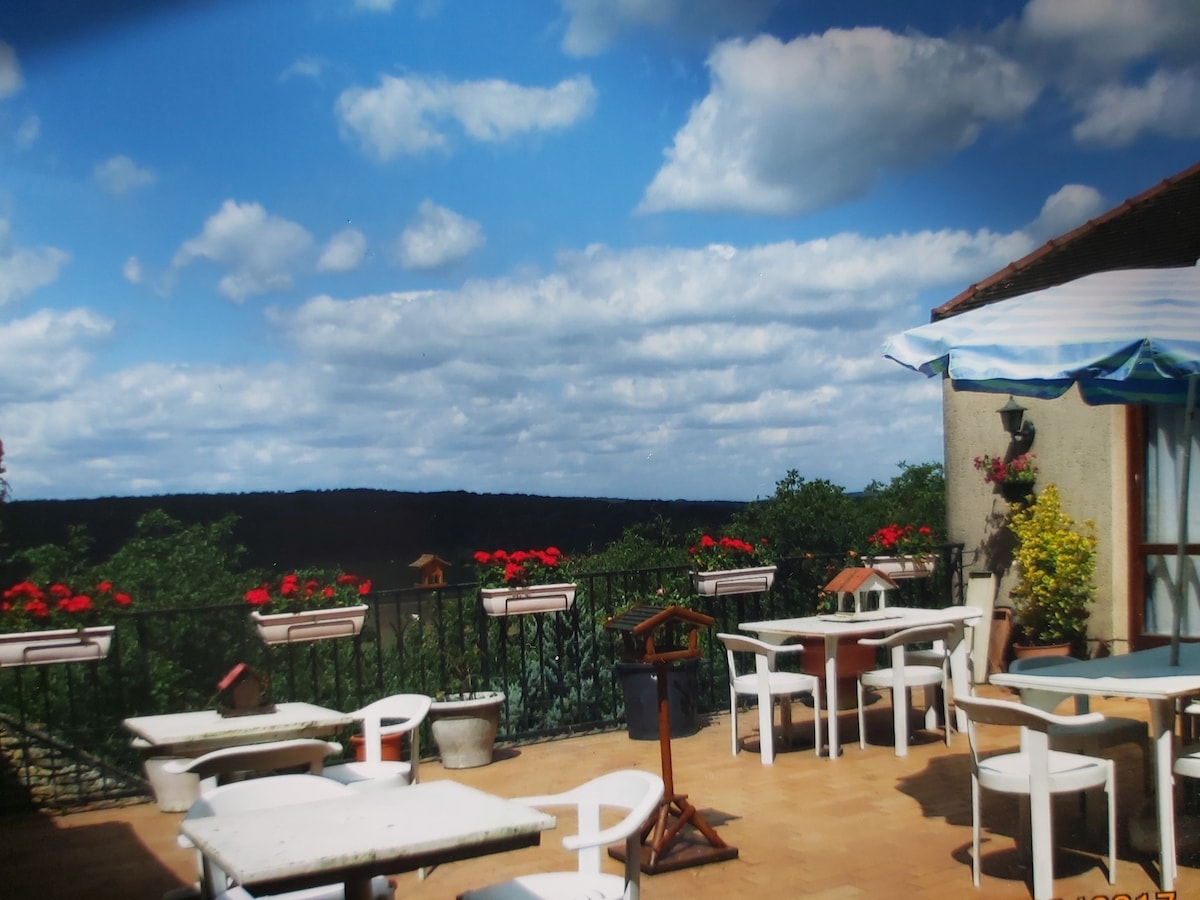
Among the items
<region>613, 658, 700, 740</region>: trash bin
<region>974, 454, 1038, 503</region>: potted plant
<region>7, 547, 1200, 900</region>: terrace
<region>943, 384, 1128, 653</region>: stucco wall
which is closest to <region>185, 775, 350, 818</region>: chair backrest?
<region>7, 547, 1200, 900</region>: terrace

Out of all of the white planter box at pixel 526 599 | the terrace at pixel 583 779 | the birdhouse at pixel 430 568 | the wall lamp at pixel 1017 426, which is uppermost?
the wall lamp at pixel 1017 426

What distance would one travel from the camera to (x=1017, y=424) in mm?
8086

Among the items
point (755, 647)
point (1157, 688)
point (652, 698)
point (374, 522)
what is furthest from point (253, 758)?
point (374, 522)

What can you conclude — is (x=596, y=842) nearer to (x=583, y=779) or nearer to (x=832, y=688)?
(x=583, y=779)

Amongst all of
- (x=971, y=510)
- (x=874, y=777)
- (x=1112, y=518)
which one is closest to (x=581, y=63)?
(x=971, y=510)

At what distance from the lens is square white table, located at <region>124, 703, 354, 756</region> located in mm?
3910

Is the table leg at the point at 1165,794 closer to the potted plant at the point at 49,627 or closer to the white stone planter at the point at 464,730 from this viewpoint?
the white stone planter at the point at 464,730

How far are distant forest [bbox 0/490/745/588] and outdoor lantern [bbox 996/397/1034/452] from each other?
301cm

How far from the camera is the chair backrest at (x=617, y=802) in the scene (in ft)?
8.19

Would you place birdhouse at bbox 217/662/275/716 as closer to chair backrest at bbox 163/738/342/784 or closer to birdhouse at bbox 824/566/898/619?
chair backrest at bbox 163/738/342/784

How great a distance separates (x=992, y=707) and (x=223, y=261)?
1146 centimetres

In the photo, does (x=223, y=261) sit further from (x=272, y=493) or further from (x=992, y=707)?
(x=992, y=707)

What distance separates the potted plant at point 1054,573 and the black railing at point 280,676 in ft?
2.18

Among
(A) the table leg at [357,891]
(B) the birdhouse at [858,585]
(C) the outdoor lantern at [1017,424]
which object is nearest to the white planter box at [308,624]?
(B) the birdhouse at [858,585]
